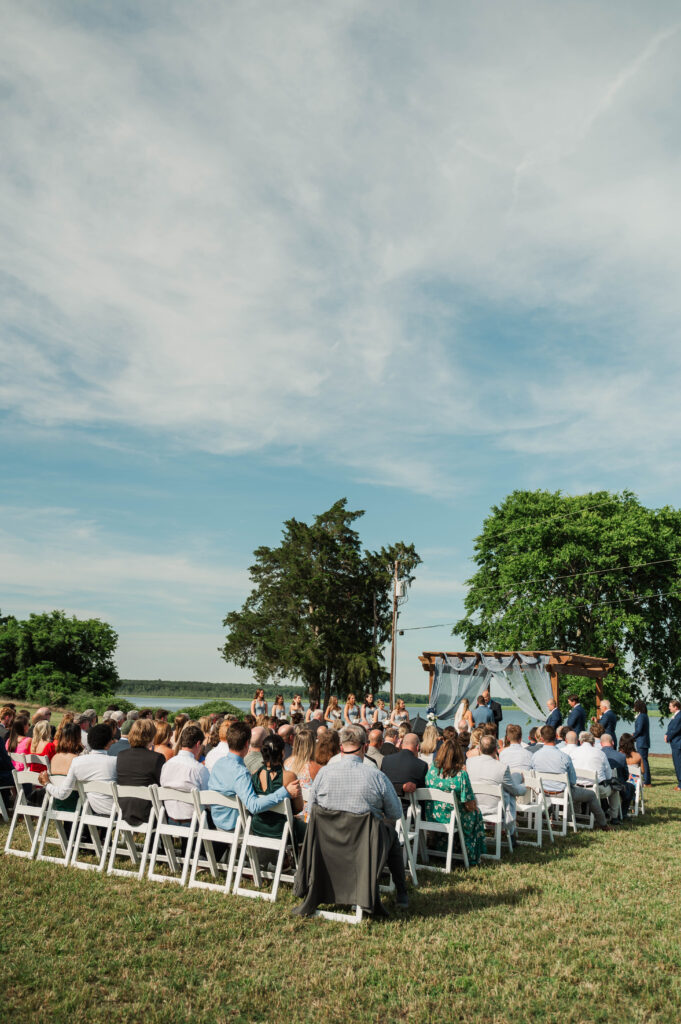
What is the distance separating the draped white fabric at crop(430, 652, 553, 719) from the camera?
62.1ft

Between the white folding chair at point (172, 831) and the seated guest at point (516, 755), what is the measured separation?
4568 mm

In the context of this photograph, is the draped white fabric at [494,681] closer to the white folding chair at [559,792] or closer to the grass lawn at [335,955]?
the white folding chair at [559,792]

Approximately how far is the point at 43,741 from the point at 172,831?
2994 millimetres

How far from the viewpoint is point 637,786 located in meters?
11.0

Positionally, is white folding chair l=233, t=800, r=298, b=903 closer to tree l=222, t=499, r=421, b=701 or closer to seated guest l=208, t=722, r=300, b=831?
seated guest l=208, t=722, r=300, b=831

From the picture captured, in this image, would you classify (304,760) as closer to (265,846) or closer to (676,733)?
(265,846)

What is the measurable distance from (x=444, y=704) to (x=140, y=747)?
1462 centimetres

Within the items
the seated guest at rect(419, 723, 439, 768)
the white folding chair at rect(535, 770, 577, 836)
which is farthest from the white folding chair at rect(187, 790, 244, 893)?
the white folding chair at rect(535, 770, 577, 836)

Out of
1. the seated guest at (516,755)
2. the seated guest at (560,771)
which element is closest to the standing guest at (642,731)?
the seated guest at (560,771)

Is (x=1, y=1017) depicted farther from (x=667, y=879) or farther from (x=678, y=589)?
(x=678, y=589)

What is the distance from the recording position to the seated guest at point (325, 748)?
6.48m

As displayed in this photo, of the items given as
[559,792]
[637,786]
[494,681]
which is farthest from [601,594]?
[559,792]

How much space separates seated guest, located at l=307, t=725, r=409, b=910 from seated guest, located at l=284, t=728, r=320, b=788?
3.69 ft

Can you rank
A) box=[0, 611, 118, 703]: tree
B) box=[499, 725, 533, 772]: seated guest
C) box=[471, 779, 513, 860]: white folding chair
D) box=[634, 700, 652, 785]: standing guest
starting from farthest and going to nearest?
box=[0, 611, 118, 703]: tree
box=[634, 700, 652, 785]: standing guest
box=[499, 725, 533, 772]: seated guest
box=[471, 779, 513, 860]: white folding chair
